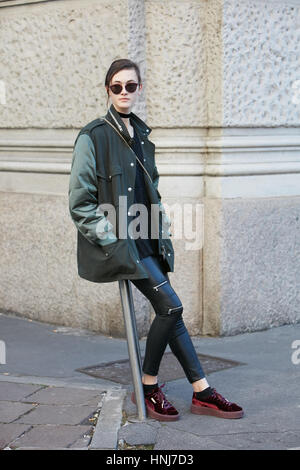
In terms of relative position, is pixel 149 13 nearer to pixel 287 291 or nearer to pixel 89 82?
pixel 89 82

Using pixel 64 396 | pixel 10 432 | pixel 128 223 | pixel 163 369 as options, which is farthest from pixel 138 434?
pixel 163 369

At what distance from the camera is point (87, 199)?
447 centimetres

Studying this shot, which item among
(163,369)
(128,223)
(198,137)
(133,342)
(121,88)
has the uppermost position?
(121,88)

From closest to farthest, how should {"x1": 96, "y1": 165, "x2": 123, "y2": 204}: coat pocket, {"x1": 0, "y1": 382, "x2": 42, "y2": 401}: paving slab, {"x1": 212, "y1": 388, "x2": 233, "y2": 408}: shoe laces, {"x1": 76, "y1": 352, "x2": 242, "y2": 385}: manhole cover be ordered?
1. {"x1": 96, "y1": 165, "x2": 123, "y2": 204}: coat pocket
2. {"x1": 212, "y1": 388, "x2": 233, "y2": 408}: shoe laces
3. {"x1": 0, "y1": 382, "x2": 42, "y2": 401}: paving slab
4. {"x1": 76, "y1": 352, "x2": 242, "y2": 385}: manhole cover

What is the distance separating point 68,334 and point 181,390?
1.81 metres

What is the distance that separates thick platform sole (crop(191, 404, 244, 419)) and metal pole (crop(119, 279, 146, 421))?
31 centimetres

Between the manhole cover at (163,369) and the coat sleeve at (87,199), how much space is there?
1409 millimetres

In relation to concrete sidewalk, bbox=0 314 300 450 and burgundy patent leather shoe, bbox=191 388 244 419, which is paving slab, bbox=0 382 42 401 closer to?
concrete sidewalk, bbox=0 314 300 450

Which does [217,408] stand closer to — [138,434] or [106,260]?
[138,434]

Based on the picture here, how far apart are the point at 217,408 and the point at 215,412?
2 cm

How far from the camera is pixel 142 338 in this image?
6762 millimetres

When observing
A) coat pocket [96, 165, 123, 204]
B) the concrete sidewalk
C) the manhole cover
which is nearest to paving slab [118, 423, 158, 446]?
the concrete sidewalk

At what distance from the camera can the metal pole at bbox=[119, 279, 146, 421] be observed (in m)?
4.62
